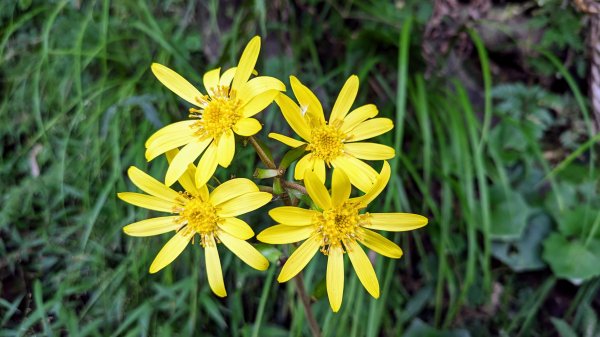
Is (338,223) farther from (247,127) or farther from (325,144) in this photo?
(247,127)

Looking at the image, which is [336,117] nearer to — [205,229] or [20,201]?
[205,229]

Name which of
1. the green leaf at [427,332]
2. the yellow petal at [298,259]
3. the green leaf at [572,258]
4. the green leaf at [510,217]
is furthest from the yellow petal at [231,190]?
the green leaf at [572,258]

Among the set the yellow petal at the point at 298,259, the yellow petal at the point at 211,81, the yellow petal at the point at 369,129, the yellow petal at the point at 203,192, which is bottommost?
the yellow petal at the point at 298,259

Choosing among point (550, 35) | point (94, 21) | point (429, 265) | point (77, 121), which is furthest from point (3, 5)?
point (550, 35)

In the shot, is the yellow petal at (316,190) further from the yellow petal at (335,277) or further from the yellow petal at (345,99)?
the yellow petal at (345,99)

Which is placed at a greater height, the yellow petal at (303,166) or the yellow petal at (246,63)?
the yellow petal at (246,63)

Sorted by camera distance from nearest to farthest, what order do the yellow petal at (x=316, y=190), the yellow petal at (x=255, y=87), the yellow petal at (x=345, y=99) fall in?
the yellow petal at (x=316, y=190)
the yellow petal at (x=255, y=87)
the yellow petal at (x=345, y=99)
